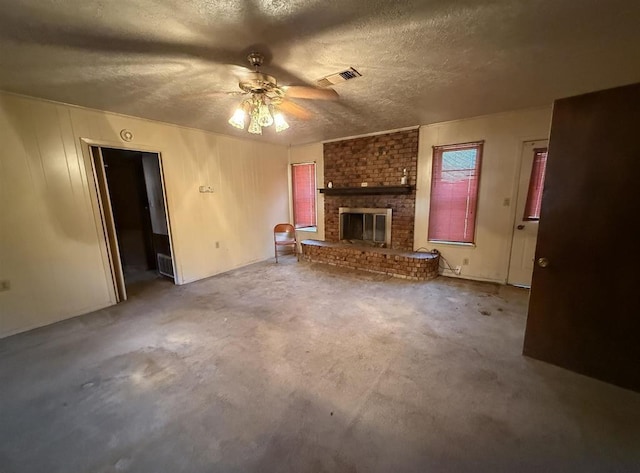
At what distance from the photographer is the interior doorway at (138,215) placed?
3.97 meters

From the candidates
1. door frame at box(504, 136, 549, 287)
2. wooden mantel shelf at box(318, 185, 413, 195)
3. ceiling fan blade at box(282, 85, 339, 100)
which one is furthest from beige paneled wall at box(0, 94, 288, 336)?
door frame at box(504, 136, 549, 287)

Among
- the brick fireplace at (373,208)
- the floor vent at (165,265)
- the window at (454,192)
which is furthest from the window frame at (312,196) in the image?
the floor vent at (165,265)

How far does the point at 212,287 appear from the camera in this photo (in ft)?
12.3

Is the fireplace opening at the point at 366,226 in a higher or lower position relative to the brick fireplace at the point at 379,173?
lower

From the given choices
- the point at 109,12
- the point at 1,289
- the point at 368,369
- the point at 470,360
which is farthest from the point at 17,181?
the point at 470,360

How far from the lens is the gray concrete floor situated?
1313mm

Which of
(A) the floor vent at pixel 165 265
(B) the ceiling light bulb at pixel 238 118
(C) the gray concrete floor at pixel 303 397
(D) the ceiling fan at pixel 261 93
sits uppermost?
(D) the ceiling fan at pixel 261 93

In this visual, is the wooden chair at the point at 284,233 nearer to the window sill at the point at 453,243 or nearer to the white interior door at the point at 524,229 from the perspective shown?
the window sill at the point at 453,243

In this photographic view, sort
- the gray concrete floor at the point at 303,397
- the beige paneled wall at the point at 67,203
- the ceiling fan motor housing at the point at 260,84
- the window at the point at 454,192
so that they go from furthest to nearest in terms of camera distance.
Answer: the window at the point at 454,192 → the beige paneled wall at the point at 67,203 → the ceiling fan motor housing at the point at 260,84 → the gray concrete floor at the point at 303,397

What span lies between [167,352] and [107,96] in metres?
2.59

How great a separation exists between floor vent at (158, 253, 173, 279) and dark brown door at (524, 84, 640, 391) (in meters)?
4.62

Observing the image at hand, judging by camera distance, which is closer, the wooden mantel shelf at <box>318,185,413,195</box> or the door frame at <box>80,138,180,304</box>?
the door frame at <box>80,138,180,304</box>

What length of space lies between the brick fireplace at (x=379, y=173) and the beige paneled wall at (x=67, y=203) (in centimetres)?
213

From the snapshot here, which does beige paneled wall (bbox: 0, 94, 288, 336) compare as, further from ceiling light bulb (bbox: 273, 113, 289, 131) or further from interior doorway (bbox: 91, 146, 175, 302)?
ceiling light bulb (bbox: 273, 113, 289, 131)
